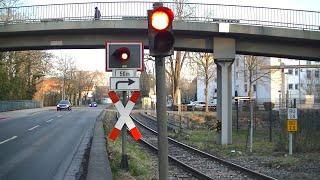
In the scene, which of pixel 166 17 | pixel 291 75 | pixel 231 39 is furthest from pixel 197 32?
pixel 291 75

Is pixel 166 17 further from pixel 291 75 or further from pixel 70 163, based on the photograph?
pixel 291 75

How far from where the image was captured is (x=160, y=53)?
255 inches

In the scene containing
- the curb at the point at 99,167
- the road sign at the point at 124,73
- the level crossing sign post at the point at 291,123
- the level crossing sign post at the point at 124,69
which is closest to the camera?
the curb at the point at 99,167

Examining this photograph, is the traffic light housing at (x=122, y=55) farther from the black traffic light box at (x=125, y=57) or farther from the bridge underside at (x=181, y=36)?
the bridge underside at (x=181, y=36)

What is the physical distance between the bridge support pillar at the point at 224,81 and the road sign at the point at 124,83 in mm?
13417

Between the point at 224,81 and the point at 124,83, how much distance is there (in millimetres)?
13678

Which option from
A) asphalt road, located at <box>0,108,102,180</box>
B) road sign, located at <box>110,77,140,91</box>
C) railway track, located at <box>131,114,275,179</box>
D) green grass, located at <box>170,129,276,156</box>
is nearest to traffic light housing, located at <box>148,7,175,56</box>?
road sign, located at <box>110,77,140,91</box>

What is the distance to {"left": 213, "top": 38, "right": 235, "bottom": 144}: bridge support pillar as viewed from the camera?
81.1 feet

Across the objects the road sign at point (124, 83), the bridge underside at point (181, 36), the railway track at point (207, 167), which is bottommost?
the railway track at point (207, 167)

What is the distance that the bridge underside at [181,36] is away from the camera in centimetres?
2472

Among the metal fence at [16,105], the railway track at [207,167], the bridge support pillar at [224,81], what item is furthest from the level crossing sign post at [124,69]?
the metal fence at [16,105]

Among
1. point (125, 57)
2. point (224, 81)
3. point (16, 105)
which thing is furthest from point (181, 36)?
point (16, 105)

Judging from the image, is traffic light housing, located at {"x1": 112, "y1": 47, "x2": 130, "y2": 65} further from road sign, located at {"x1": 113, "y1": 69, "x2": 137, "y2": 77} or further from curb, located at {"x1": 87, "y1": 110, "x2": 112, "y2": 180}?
curb, located at {"x1": 87, "y1": 110, "x2": 112, "y2": 180}

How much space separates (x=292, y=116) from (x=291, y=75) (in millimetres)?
100663
